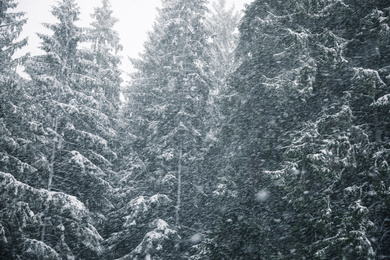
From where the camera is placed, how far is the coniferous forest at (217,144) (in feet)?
27.1

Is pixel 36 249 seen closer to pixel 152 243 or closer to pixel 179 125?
pixel 152 243

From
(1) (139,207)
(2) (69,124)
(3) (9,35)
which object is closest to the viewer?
(3) (9,35)

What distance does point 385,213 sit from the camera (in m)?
7.78

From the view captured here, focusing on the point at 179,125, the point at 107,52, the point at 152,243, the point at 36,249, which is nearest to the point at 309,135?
the point at 152,243

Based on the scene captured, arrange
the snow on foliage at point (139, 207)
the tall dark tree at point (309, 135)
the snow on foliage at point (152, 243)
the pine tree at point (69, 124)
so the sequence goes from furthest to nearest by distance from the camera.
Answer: the snow on foliage at point (139, 207), the pine tree at point (69, 124), the snow on foliage at point (152, 243), the tall dark tree at point (309, 135)

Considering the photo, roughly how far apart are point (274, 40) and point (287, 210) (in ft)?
22.5

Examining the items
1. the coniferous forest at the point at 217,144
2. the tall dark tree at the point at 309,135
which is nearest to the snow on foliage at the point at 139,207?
the coniferous forest at the point at 217,144

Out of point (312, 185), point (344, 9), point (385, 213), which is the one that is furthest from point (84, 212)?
point (344, 9)

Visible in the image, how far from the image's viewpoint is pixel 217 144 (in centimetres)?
1383

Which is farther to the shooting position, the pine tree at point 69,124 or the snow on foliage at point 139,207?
the snow on foliage at point 139,207

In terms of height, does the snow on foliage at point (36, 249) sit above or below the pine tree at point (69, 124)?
below

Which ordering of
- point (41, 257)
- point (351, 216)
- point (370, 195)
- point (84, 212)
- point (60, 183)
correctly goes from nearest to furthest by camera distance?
point (351, 216) < point (370, 195) < point (41, 257) < point (84, 212) < point (60, 183)

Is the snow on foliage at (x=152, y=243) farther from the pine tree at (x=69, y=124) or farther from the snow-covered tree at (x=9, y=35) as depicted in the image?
the snow-covered tree at (x=9, y=35)

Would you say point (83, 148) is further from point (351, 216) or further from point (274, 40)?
point (351, 216)
